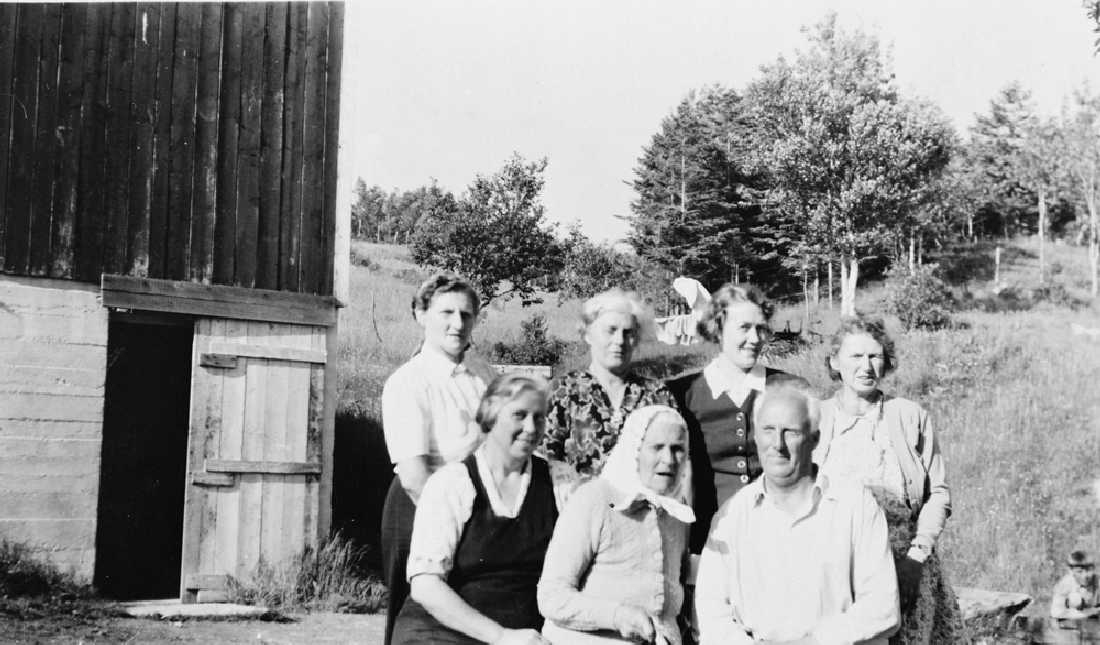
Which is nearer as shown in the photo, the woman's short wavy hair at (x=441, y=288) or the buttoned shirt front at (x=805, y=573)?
the buttoned shirt front at (x=805, y=573)

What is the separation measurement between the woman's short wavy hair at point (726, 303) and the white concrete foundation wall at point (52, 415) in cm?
552

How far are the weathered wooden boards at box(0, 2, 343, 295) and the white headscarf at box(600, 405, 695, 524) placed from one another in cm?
585

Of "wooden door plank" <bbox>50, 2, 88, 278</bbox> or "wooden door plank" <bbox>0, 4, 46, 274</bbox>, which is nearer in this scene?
"wooden door plank" <bbox>0, 4, 46, 274</bbox>

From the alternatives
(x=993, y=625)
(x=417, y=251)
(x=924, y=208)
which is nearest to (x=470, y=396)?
(x=993, y=625)

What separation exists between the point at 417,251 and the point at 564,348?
9.83ft

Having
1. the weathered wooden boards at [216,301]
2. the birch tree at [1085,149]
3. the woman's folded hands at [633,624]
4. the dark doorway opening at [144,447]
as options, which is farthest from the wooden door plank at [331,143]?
the birch tree at [1085,149]

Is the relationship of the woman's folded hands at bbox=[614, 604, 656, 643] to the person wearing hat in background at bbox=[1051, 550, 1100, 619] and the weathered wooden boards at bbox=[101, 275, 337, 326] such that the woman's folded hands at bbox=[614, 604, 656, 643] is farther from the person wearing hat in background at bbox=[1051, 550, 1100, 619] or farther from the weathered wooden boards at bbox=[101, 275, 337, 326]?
the person wearing hat in background at bbox=[1051, 550, 1100, 619]

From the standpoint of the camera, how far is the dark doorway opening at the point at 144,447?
9.76 meters

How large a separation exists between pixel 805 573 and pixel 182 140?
6.74 m

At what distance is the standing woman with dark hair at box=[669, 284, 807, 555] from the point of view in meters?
3.56

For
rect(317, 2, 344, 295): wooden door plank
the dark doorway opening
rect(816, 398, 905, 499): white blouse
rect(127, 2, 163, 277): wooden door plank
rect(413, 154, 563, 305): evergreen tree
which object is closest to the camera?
rect(816, 398, 905, 499): white blouse

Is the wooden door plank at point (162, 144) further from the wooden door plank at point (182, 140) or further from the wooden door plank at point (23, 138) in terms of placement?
the wooden door plank at point (23, 138)

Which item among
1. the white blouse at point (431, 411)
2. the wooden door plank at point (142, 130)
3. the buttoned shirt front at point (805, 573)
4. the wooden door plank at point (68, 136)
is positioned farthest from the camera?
the wooden door plank at point (142, 130)

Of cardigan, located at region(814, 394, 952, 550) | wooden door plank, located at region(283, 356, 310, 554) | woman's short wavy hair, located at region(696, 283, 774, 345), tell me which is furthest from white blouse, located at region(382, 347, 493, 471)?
wooden door plank, located at region(283, 356, 310, 554)
